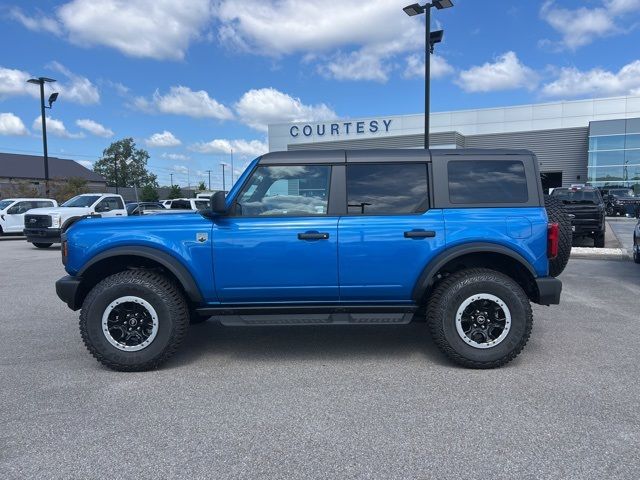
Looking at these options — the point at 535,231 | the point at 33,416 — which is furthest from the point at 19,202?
the point at 535,231

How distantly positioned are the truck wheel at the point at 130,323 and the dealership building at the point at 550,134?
99.7 feet

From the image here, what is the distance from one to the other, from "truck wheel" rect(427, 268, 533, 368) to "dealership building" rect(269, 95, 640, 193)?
30430mm

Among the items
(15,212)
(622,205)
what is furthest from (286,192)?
(622,205)

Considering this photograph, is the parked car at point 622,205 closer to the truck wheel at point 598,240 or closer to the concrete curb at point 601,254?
the truck wheel at point 598,240

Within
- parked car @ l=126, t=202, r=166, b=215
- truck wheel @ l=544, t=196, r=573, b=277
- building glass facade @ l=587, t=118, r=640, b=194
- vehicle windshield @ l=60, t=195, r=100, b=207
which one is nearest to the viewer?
truck wheel @ l=544, t=196, r=573, b=277

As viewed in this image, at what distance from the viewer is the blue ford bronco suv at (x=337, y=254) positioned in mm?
4207

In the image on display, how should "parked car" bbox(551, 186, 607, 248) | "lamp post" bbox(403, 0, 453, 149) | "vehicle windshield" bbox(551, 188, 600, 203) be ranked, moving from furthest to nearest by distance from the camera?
"vehicle windshield" bbox(551, 188, 600, 203) → "parked car" bbox(551, 186, 607, 248) → "lamp post" bbox(403, 0, 453, 149)

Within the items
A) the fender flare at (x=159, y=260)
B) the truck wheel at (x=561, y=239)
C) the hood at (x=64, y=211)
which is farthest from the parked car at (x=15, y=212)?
the truck wheel at (x=561, y=239)

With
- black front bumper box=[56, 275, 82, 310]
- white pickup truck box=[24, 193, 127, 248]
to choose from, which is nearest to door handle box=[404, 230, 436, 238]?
black front bumper box=[56, 275, 82, 310]

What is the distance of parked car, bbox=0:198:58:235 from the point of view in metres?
19.6

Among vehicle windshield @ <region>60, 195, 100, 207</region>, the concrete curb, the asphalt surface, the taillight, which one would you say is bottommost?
the asphalt surface

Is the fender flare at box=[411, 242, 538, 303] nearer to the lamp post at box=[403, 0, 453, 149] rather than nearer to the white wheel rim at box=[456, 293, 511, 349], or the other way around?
the white wheel rim at box=[456, 293, 511, 349]

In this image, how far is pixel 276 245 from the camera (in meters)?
4.20

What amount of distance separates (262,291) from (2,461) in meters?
2.16
